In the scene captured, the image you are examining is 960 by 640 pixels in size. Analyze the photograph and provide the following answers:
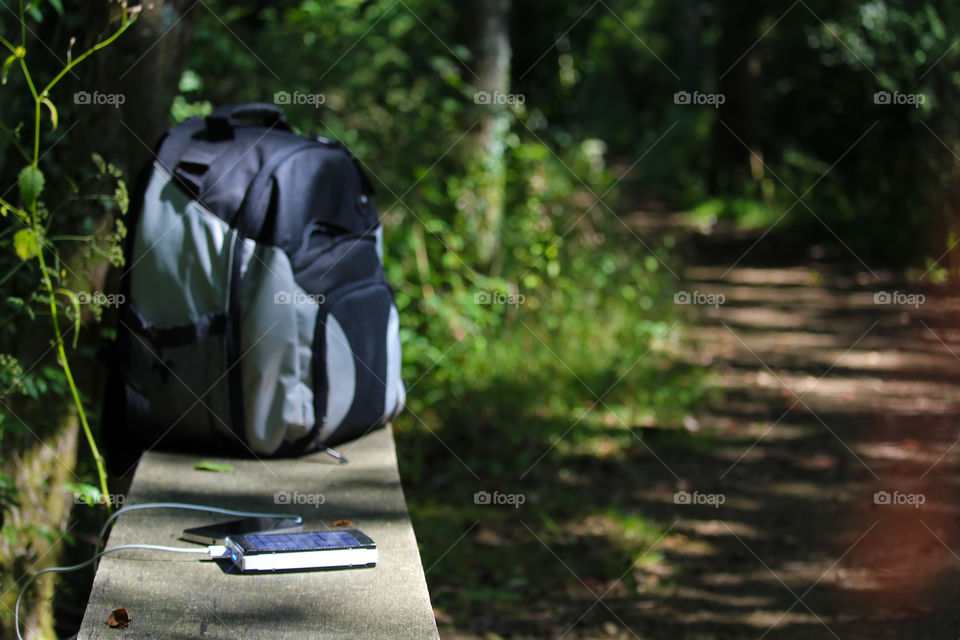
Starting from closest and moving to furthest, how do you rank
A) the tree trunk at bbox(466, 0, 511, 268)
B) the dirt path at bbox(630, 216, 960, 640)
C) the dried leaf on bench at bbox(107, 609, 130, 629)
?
1. the dried leaf on bench at bbox(107, 609, 130, 629)
2. the dirt path at bbox(630, 216, 960, 640)
3. the tree trunk at bbox(466, 0, 511, 268)

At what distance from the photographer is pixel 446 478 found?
4.57 m

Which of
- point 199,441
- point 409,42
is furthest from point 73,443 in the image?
point 409,42

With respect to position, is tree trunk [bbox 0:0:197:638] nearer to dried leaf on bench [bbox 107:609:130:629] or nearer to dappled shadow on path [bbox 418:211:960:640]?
dried leaf on bench [bbox 107:609:130:629]

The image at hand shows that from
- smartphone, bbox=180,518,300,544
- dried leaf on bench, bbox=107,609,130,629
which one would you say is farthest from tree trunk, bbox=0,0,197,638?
dried leaf on bench, bbox=107,609,130,629

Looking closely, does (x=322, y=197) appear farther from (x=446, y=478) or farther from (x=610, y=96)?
(x=610, y=96)

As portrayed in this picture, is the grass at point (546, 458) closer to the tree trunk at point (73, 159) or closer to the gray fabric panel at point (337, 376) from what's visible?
the gray fabric panel at point (337, 376)

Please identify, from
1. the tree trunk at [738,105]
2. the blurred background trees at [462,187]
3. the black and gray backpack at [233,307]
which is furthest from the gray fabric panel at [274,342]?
the tree trunk at [738,105]

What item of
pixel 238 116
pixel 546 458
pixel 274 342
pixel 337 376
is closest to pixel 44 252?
pixel 238 116

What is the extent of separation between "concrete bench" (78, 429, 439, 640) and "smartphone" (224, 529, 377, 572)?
0.02 metres

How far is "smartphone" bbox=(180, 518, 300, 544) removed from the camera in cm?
198

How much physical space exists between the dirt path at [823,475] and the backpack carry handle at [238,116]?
191 cm

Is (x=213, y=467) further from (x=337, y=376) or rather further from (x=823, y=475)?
(x=823, y=475)

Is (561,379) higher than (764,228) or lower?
lower

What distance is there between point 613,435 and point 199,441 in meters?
2.85
